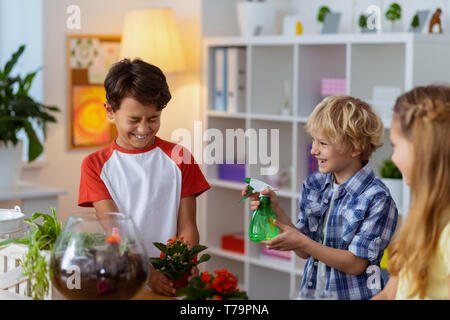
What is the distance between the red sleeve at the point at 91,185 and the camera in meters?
1.53

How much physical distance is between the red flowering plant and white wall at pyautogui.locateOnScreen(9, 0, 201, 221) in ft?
6.51

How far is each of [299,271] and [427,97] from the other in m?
2.07

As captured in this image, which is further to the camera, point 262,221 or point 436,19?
point 436,19

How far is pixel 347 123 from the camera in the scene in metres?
1.50

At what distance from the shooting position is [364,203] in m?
1.51

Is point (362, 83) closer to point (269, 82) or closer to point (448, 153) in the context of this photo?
point (269, 82)

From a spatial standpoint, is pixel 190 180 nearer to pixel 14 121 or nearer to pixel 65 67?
pixel 14 121

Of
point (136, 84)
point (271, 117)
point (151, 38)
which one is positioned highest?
point (151, 38)

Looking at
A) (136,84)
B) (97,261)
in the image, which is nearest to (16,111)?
(136,84)

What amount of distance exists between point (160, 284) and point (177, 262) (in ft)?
0.18

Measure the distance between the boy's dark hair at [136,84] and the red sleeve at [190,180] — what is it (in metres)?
0.18

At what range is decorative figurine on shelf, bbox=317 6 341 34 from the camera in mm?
2979

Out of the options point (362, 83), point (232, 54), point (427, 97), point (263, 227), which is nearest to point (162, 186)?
point (263, 227)

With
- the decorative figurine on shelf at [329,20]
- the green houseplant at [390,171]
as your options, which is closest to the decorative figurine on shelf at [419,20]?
the decorative figurine on shelf at [329,20]
